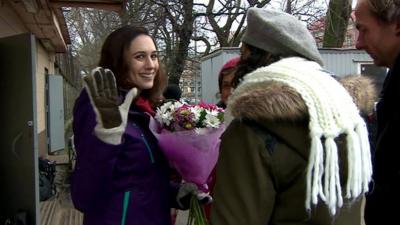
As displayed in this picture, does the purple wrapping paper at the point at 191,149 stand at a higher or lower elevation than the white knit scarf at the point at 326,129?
lower

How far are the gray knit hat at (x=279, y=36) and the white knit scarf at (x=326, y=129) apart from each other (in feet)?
0.28

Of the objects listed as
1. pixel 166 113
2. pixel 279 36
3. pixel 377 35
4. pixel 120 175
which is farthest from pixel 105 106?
pixel 377 35

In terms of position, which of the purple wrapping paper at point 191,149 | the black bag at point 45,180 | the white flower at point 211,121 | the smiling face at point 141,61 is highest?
the smiling face at point 141,61

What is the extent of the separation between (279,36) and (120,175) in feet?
3.00

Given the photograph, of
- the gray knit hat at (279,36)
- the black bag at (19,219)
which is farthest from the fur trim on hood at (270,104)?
the black bag at (19,219)

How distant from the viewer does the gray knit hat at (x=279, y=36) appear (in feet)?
5.10

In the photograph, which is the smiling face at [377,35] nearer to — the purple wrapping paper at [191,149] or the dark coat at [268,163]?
the dark coat at [268,163]

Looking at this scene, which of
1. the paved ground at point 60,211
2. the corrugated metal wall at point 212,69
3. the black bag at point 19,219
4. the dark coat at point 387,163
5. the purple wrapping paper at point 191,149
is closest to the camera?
the dark coat at point 387,163

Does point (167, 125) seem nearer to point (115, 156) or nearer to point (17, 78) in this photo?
point (115, 156)

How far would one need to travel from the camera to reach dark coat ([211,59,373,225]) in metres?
1.38

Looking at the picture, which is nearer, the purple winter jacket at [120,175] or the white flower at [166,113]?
the purple winter jacket at [120,175]

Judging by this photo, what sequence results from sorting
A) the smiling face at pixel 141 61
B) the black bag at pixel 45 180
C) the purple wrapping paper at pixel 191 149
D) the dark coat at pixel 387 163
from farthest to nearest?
the black bag at pixel 45 180, the smiling face at pixel 141 61, the purple wrapping paper at pixel 191 149, the dark coat at pixel 387 163

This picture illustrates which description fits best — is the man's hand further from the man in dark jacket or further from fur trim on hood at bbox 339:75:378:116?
fur trim on hood at bbox 339:75:378:116

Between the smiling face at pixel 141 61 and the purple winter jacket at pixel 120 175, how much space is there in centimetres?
16
